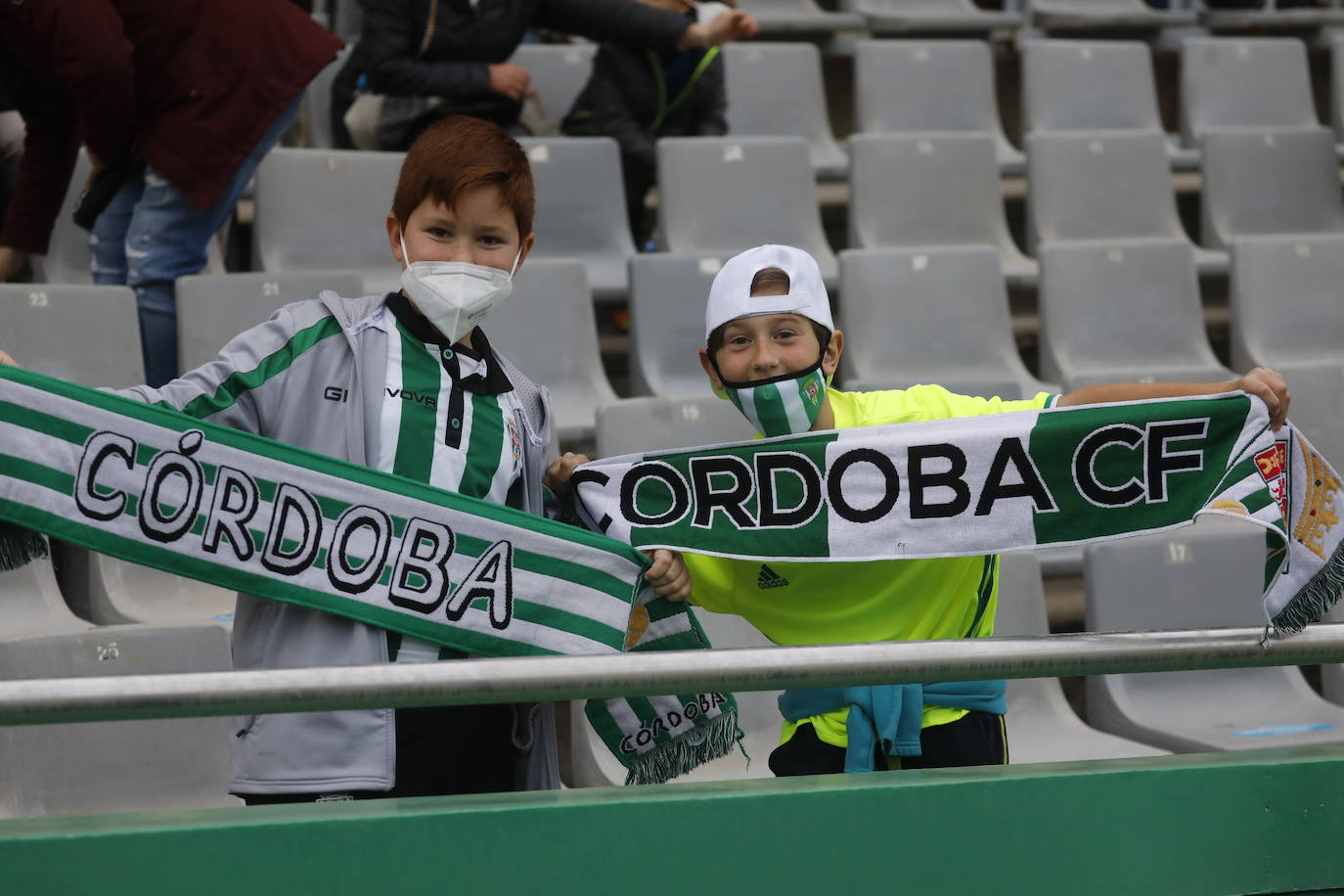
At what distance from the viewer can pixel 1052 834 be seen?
1904 mm

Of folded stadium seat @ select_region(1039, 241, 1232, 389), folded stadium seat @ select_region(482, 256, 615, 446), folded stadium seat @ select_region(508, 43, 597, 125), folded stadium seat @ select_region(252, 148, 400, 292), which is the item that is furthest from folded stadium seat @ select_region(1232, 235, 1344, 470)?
folded stadium seat @ select_region(252, 148, 400, 292)

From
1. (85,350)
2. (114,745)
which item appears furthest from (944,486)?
(85,350)

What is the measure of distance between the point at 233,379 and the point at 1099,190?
4.37 m

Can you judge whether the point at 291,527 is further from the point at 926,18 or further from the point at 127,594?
the point at 926,18

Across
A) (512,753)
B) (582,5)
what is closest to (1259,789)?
(512,753)

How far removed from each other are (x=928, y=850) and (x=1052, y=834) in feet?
0.56

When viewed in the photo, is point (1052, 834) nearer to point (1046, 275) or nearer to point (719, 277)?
point (719, 277)

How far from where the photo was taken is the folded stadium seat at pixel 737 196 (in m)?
5.06

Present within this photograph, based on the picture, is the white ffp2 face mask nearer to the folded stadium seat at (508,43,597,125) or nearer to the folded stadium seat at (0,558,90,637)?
the folded stadium seat at (0,558,90,637)

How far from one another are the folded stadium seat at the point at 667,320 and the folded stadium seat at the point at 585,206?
1.44ft

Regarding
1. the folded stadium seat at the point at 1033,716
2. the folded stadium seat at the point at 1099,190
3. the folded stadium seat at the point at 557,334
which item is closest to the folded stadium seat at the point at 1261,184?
the folded stadium seat at the point at 1099,190

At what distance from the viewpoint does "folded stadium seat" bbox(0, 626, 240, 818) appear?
9.03 ft

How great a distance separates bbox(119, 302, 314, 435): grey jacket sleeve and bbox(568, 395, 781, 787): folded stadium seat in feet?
4.37

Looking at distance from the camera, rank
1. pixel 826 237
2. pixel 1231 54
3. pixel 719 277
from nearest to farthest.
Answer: pixel 719 277 < pixel 826 237 < pixel 1231 54
